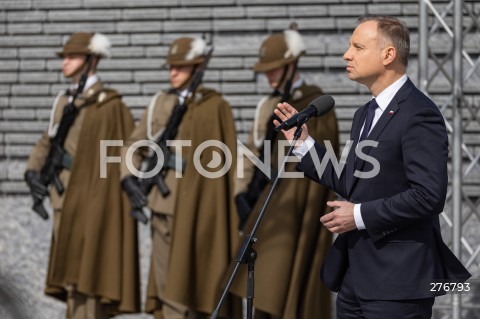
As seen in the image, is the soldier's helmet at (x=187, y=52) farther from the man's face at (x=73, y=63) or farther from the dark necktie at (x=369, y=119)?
the dark necktie at (x=369, y=119)

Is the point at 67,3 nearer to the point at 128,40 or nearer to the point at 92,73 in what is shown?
the point at 128,40

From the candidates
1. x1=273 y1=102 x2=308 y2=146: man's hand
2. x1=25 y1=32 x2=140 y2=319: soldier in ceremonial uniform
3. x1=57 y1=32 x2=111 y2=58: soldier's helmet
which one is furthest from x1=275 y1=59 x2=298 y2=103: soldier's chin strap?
x1=273 y1=102 x2=308 y2=146: man's hand

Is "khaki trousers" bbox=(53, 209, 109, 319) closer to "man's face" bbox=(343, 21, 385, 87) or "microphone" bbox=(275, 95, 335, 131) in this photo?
"microphone" bbox=(275, 95, 335, 131)

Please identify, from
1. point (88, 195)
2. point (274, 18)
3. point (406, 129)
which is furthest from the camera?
point (274, 18)

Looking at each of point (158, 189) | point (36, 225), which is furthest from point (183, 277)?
point (36, 225)

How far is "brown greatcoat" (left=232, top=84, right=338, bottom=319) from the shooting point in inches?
273

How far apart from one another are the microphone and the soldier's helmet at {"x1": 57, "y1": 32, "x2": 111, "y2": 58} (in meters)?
3.94

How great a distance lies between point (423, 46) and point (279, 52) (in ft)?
3.09

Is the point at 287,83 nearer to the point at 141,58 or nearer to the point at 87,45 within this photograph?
the point at 87,45

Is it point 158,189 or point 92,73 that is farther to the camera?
point 92,73

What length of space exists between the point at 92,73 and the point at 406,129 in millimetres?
4394

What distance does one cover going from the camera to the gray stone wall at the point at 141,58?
892 cm

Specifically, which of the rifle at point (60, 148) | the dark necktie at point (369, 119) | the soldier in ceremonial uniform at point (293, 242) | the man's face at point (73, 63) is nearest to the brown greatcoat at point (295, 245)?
the soldier in ceremonial uniform at point (293, 242)

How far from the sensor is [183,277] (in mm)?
7547
